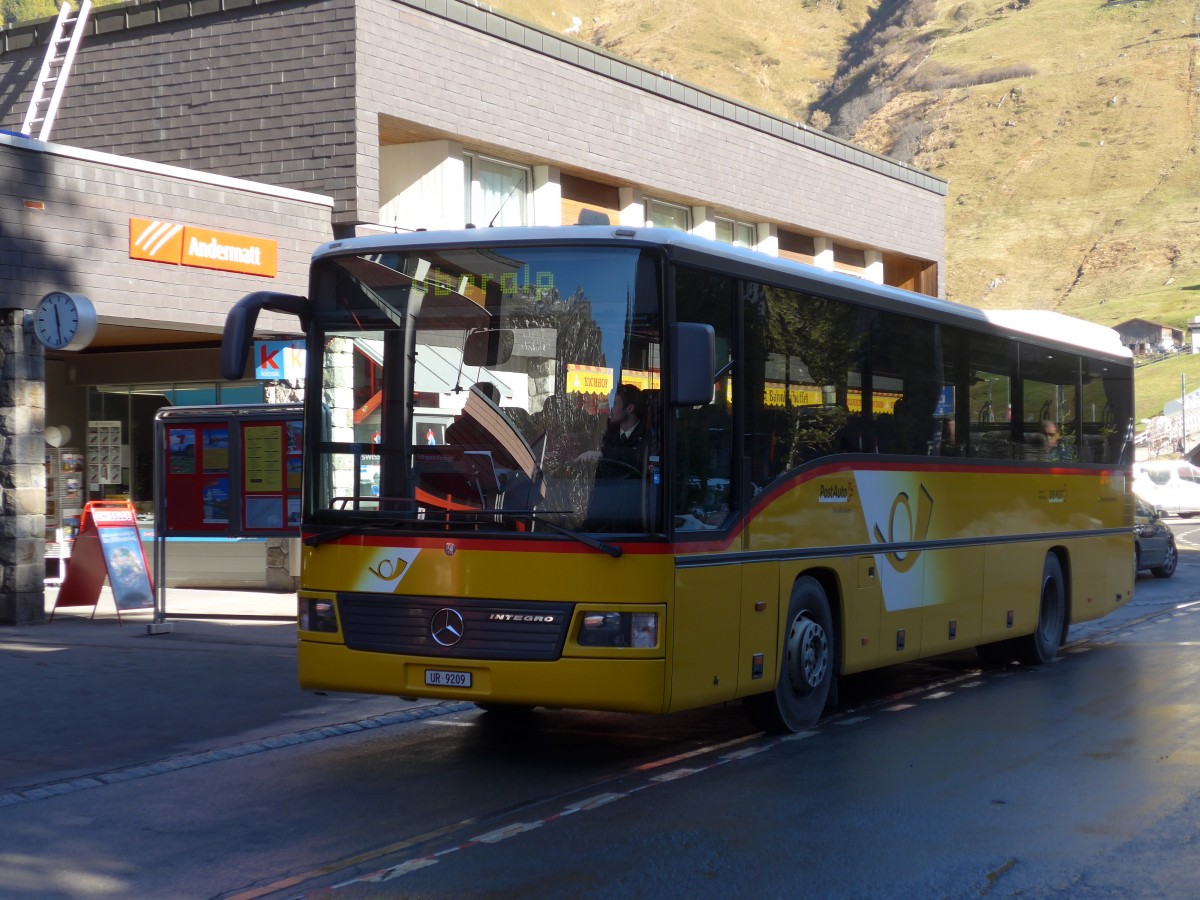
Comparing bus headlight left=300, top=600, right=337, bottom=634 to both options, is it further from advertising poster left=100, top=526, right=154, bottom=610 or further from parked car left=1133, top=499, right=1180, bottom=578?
parked car left=1133, top=499, right=1180, bottom=578

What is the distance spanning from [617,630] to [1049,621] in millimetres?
7363

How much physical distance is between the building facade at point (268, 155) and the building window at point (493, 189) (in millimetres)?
32

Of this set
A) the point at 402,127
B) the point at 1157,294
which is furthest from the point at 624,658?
the point at 1157,294

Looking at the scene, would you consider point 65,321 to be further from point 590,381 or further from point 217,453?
point 590,381

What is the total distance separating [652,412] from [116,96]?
52.5 ft

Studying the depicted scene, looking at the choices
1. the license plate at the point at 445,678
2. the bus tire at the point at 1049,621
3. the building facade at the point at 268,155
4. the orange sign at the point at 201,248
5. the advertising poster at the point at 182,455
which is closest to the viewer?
the license plate at the point at 445,678

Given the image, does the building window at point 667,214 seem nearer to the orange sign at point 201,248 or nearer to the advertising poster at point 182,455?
the orange sign at point 201,248

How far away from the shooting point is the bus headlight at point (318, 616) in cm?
874

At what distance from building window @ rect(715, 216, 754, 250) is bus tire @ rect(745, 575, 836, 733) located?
55.5 ft

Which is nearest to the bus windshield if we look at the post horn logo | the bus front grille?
the bus front grille

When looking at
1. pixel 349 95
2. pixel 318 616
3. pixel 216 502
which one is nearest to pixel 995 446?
pixel 318 616

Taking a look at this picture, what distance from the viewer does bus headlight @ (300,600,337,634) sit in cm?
874

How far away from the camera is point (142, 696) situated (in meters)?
11.3


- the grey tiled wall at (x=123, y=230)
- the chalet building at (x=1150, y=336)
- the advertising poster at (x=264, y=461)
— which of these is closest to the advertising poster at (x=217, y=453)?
the advertising poster at (x=264, y=461)
